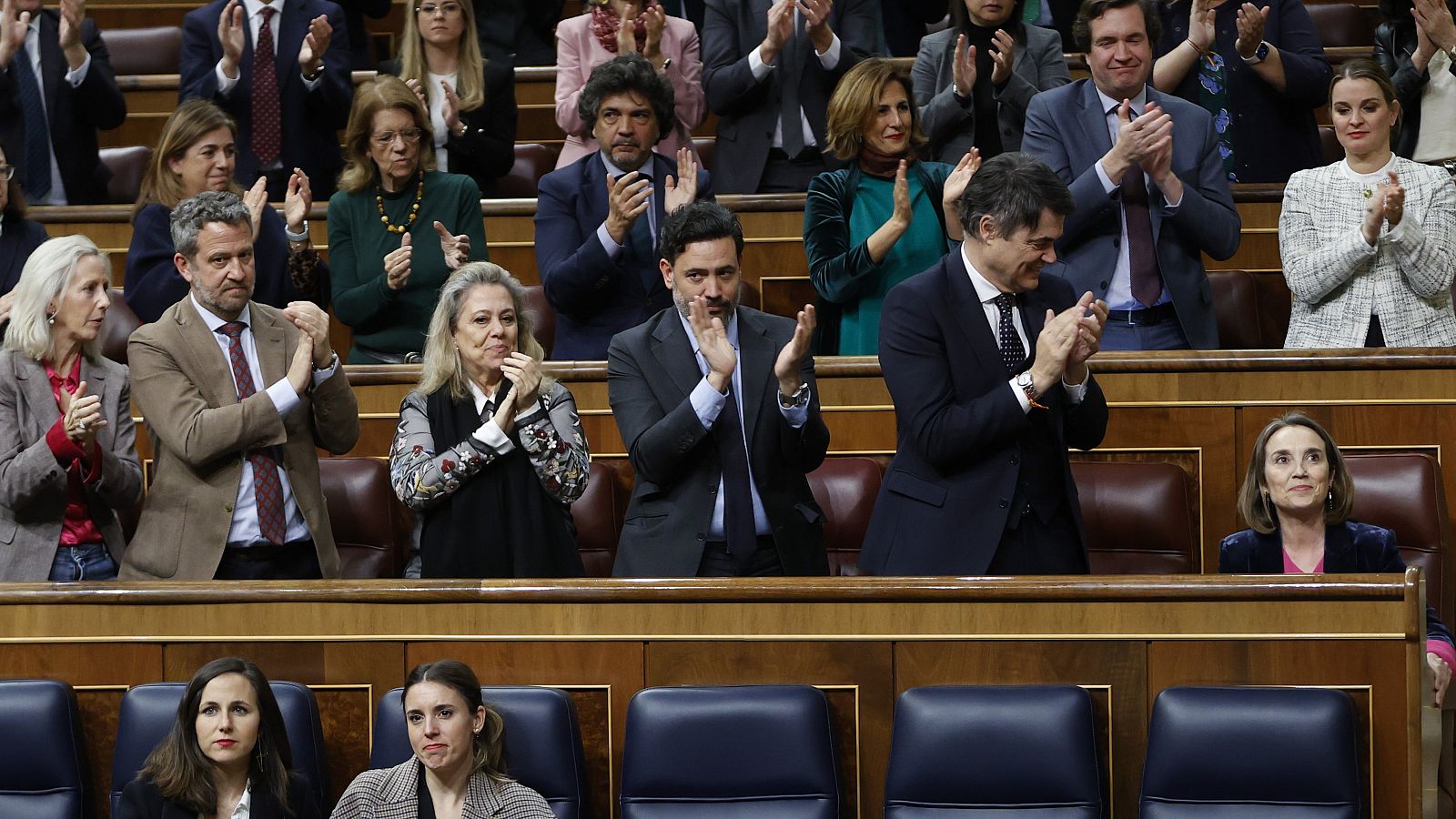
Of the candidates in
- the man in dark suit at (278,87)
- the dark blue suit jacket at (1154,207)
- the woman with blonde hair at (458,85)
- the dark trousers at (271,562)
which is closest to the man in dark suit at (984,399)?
the dark blue suit jacket at (1154,207)

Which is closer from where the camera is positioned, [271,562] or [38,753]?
[38,753]

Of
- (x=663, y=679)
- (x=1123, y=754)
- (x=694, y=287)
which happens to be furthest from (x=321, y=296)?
(x=1123, y=754)

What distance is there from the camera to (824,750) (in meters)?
2.74

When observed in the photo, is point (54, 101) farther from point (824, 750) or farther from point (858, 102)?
point (824, 750)

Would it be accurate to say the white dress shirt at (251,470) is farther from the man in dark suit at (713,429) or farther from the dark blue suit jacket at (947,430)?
the dark blue suit jacket at (947,430)

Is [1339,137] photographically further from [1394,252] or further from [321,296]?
[321,296]

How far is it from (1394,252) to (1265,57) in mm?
992

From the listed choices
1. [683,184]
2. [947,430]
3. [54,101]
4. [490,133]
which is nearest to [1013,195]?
[947,430]

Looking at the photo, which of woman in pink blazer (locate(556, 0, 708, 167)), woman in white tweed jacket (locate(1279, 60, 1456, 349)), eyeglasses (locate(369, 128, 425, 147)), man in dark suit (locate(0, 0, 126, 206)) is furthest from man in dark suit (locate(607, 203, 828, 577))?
man in dark suit (locate(0, 0, 126, 206))

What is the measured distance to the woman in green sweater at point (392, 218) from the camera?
13.4 feet

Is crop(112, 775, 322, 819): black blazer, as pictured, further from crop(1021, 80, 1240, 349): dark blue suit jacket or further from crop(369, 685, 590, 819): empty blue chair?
crop(1021, 80, 1240, 349): dark blue suit jacket

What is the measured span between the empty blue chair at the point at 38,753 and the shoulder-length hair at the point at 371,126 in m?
1.60

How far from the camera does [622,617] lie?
2.87m

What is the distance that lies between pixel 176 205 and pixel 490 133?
3.48 feet
